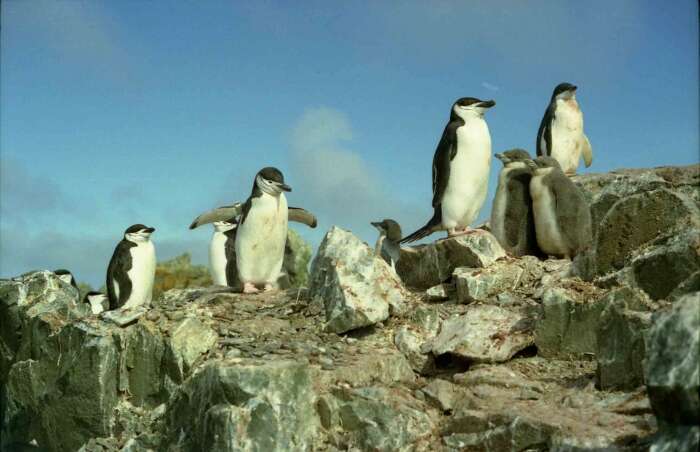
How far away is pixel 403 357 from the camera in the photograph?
25.8ft

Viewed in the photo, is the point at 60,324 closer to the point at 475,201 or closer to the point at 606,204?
the point at 475,201

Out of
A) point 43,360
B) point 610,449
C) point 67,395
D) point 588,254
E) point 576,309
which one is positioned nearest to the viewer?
point 610,449

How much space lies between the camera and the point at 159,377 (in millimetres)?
8516

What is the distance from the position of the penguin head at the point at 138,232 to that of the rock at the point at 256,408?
5804 millimetres

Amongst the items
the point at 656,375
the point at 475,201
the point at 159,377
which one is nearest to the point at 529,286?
the point at 475,201

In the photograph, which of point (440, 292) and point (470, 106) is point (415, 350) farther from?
point (470, 106)

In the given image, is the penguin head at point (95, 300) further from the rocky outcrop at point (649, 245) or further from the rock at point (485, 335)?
the rocky outcrop at point (649, 245)

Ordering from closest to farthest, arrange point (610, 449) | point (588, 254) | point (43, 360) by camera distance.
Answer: point (610, 449)
point (588, 254)
point (43, 360)

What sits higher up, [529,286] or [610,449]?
[529,286]

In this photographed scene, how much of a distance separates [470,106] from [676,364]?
6.29 metres

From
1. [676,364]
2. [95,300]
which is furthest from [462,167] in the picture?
[95,300]

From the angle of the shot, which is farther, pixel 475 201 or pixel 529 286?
pixel 475 201

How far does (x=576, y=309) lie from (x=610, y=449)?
1.98 meters

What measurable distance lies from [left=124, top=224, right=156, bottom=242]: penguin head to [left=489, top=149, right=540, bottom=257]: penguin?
16.6ft
